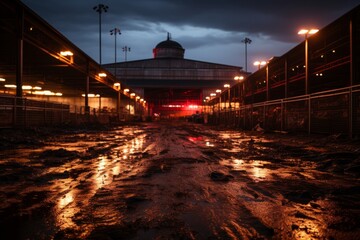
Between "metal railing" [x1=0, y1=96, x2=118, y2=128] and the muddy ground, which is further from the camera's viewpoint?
"metal railing" [x1=0, y1=96, x2=118, y2=128]

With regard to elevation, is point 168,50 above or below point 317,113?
above

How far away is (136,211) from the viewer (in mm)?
3551

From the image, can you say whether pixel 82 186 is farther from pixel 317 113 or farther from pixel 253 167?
pixel 317 113

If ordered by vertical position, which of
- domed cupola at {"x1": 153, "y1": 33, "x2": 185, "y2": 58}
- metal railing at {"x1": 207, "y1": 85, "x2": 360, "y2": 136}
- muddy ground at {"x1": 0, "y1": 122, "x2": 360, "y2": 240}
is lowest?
muddy ground at {"x1": 0, "y1": 122, "x2": 360, "y2": 240}

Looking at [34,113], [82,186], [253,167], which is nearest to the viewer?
[82,186]

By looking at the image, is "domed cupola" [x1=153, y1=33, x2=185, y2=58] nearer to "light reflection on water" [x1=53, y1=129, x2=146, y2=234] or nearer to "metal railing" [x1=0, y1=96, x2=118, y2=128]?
"metal railing" [x1=0, y1=96, x2=118, y2=128]

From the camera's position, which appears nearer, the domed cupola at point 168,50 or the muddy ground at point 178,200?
the muddy ground at point 178,200

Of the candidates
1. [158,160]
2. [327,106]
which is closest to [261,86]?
[327,106]

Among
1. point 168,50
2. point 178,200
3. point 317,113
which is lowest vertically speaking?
point 178,200

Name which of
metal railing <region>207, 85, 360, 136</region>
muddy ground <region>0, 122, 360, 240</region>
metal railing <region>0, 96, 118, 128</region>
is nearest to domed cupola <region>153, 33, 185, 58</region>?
metal railing <region>0, 96, 118, 128</region>

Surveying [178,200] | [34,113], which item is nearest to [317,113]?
[178,200]

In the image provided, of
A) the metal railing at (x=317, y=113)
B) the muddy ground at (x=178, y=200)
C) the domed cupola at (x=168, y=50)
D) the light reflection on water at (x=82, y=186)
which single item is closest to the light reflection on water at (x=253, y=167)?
the muddy ground at (x=178, y=200)

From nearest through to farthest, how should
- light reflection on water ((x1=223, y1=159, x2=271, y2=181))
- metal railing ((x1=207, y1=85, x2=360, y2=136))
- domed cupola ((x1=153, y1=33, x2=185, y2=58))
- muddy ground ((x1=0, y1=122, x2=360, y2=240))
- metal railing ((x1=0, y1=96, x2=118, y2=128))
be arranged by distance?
muddy ground ((x1=0, y1=122, x2=360, y2=240)), light reflection on water ((x1=223, y1=159, x2=271, y2=181)), metal railing ((x1=207, y1=85, x2=360, y2=136)), metal railing ((x1=0, y1=96, x2=118, y2=128)), domed cupola ((x1=153, y1=33, x2=185, y2=58))

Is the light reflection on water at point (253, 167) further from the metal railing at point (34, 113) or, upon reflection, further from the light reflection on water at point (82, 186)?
the metal railing at point (34, 113)
